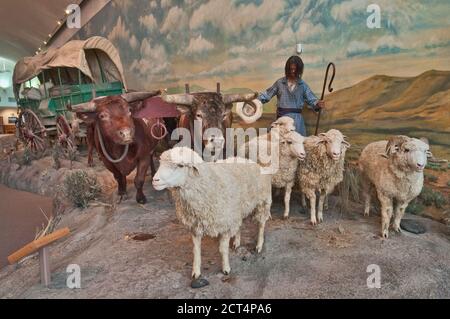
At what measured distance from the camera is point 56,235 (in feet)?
10.4

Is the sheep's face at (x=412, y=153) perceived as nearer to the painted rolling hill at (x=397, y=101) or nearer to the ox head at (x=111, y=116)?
the painted rolling hill at (x=397, y=101)

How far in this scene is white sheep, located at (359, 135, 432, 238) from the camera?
3383mm

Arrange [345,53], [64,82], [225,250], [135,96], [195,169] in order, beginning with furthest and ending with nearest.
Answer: [64,82] → [345,53] → [135,96] → [225,250] → [195,169]

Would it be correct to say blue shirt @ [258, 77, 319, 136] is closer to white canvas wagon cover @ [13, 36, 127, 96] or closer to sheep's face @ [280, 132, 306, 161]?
sheep's face @ [280, 132, 306, 161]

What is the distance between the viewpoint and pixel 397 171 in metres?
3.66

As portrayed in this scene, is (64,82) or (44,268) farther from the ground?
(64,82)

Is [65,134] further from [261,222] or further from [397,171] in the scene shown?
[397,171]

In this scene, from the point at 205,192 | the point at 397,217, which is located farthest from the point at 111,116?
the point at 397,217

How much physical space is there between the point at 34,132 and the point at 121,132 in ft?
20.3

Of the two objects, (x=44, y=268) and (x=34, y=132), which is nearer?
(x=44, y=268)
